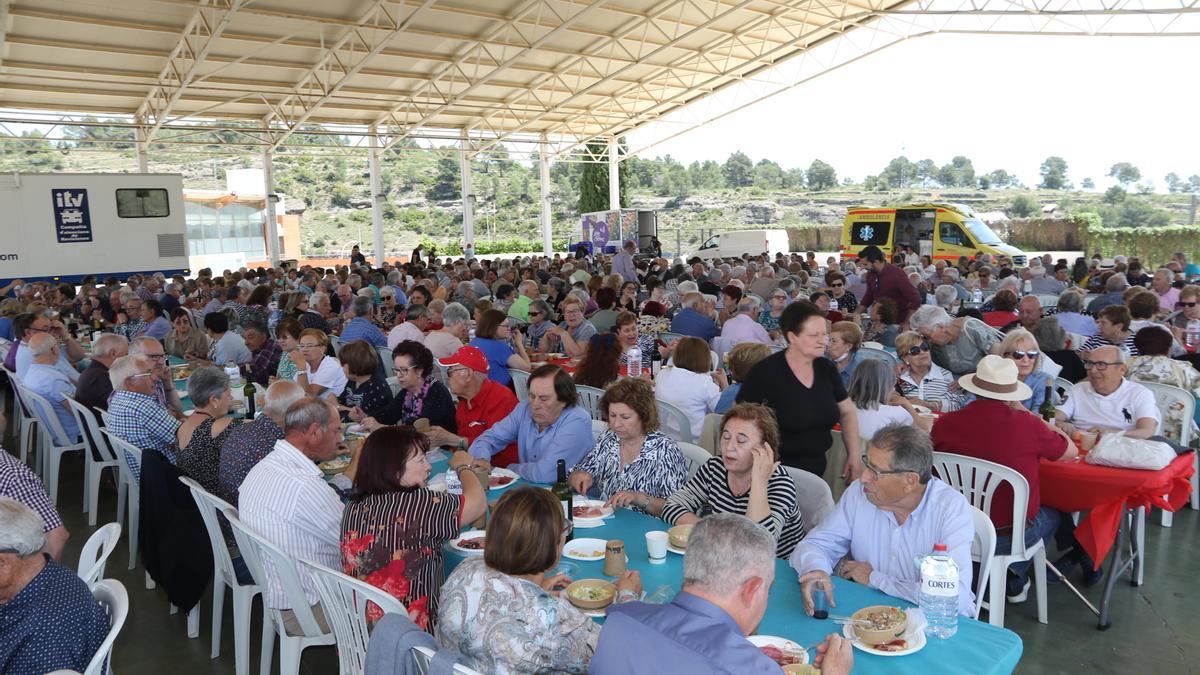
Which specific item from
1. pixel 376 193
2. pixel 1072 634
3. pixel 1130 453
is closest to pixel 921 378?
pixel 1130 453

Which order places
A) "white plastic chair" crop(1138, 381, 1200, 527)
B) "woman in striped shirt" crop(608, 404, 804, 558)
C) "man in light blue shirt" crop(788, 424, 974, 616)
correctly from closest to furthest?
"man in light blue shirt" crop(788, 424, 974, 616) < "woman in striped shirt" crop(608, 404, 804, 558) < "white plastic chair" crop(1138, 381, 1200, 527)

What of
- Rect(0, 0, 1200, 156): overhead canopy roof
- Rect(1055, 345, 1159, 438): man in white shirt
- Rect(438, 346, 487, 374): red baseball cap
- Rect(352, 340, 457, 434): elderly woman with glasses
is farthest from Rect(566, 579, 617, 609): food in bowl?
Rect(0, 0, 1200, 156): overhead canopy roof

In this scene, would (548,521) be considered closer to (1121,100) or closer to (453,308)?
(453,308)

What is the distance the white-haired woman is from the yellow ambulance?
40.2 feet

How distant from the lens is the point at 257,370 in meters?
6.21

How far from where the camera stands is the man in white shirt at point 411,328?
6676 mm

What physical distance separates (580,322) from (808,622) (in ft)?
16.6

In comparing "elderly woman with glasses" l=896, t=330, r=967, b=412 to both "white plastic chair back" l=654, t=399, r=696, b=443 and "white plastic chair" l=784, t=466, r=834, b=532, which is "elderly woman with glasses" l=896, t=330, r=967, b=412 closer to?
"white plastic chair back" l=654, t=399, r=696, b=443

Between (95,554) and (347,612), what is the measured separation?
91cm

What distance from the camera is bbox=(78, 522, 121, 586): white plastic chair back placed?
2.40m

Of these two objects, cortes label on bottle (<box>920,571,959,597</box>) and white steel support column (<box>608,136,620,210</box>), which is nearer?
cortes label on bottle (<box>920,571,959,597</box>)

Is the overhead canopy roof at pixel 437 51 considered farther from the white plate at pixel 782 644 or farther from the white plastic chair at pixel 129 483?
the white plate at pixel 782 644

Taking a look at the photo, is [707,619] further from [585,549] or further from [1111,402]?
[1111,402]

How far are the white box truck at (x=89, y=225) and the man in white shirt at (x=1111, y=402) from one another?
49.9 feet
